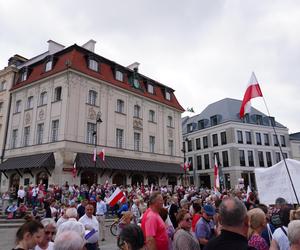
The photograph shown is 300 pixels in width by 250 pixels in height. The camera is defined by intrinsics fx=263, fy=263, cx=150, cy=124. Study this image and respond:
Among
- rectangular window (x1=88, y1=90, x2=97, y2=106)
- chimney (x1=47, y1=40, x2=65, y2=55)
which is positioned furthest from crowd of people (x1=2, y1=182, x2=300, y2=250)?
chimney (x1=47, y1=40, x2=65, y2=55)

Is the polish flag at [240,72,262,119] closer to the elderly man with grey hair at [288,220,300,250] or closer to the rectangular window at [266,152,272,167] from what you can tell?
the elderly man with grey hair at [288,220,300,250]

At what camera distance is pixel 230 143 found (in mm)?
41719

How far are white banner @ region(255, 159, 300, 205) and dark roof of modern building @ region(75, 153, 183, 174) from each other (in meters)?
15.8

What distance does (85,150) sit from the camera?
23.7m

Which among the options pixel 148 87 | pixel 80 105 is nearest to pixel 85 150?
pixel 80 105

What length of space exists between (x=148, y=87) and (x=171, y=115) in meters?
4.91

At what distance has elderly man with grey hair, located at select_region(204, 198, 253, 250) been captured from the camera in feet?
7.75

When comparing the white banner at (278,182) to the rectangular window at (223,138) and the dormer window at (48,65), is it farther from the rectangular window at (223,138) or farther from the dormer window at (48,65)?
the rectangular window at (223,138)

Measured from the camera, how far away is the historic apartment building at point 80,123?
75.5ft

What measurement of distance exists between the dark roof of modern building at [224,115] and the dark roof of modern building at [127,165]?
1642 centimetres

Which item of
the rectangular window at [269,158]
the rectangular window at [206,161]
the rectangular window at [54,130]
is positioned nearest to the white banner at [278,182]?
the rectangular window at [54,130]

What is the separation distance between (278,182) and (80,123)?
732 inches

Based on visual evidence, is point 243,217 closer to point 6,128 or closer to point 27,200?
point 27,200

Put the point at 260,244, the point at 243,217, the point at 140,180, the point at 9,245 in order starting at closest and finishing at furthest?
the point at 243,217 < the point at 260,244 < the point at 9,245 < the point at 140,180
